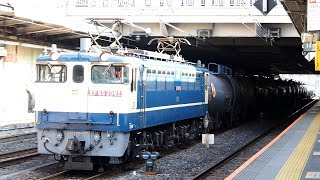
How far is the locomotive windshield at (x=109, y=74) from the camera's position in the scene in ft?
43.4

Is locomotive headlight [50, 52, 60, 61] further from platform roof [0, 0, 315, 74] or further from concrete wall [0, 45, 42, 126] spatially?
concrete wall [0, 45, 42, 126]

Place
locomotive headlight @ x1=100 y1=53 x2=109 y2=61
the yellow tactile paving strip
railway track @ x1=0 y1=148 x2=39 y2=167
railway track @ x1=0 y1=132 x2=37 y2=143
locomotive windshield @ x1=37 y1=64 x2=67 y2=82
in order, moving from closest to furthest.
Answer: the yellow tactile paving strip < locomotive headlight @ x1=100 y1=53 x2=109 y2=61 < locomotive windshield @ x1=37 y1=64 x2=67 y2=82 < railway track @ x1=0 y1=148 x2=39 y2=167 < railway track @ x1=0 y1=132 x2=37 y2=143

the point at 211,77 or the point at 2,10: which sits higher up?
the point at 2,10

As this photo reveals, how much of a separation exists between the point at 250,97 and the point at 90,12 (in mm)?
11720

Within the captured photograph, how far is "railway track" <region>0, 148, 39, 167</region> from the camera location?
1478 cm

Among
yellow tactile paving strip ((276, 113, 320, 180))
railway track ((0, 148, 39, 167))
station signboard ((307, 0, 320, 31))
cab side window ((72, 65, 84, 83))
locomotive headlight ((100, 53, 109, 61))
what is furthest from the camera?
railway track ((0, 148, 39, 167))

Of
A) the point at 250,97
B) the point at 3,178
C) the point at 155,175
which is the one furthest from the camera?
the point at 250,97

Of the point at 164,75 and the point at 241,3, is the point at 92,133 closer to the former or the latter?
the point at 164,75

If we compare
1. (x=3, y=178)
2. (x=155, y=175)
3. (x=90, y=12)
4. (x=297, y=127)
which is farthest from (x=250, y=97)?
(x=3, y=178)

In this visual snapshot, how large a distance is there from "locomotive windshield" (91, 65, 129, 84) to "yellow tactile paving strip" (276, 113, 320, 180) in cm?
455

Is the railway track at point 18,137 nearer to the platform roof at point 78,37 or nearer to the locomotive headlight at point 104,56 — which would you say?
the platform roof at point 78,37

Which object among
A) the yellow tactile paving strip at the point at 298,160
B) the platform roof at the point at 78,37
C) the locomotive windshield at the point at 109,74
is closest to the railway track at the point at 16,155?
the locomotive windshield at the point at 109,74

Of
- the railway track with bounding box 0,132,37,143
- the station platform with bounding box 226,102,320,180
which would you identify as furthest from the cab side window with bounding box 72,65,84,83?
the railway track with bounding box 0,132,37,143

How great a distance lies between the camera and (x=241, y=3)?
28.6 metres
